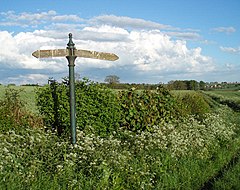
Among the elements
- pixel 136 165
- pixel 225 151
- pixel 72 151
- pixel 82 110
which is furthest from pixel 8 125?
pixel 225 151

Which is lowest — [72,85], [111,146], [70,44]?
[111,146]

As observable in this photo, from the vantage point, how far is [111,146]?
33.1 ft

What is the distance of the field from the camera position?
26.0 ft

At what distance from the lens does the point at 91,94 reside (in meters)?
12.3

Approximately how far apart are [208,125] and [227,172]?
6.98 meters

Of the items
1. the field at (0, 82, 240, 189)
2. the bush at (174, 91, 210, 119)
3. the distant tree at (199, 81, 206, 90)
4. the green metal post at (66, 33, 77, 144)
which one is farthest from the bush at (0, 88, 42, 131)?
the distant tree at (199, 81, 206, 90)

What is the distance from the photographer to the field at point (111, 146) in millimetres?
7938

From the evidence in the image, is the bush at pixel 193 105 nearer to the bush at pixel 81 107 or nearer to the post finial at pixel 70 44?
the bush at pixel 81 107

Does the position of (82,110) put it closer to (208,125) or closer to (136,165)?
(136,165)

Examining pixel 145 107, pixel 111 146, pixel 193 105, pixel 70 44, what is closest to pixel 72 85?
pixel 70 44

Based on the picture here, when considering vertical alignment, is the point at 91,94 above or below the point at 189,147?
above

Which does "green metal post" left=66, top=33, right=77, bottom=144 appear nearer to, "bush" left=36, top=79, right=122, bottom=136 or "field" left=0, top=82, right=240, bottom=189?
"field" left=0, top=82, right=240, bottom=189

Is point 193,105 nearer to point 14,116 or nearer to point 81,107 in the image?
point 81,107

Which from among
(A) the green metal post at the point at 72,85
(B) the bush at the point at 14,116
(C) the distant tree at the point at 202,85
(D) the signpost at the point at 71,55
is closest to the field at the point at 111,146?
(B) the bush at the point at 14,116
